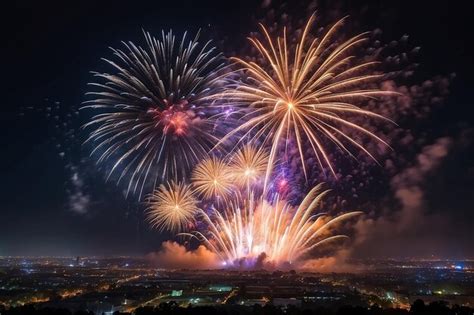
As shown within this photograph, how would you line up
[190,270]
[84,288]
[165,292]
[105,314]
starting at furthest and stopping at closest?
[190,270], [84,288], [165,292], [105,314]

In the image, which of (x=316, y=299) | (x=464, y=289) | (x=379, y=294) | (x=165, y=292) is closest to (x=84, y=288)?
(x=165, y=292)

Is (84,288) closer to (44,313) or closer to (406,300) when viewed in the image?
(44,313)

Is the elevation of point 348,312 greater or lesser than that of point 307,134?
lesser

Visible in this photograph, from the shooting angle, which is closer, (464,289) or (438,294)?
(438,294)

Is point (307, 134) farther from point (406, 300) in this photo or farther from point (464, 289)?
point (464, 289)

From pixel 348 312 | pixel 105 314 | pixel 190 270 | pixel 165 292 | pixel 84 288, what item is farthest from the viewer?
pixel 190 270

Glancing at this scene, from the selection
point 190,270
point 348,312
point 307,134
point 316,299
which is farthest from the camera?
point 190,270

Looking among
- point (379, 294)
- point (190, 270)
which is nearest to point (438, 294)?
point (379, 294)

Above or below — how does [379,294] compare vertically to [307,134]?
below

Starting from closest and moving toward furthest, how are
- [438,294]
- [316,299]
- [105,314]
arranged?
[105,314] → [316,299] → [438,294]
